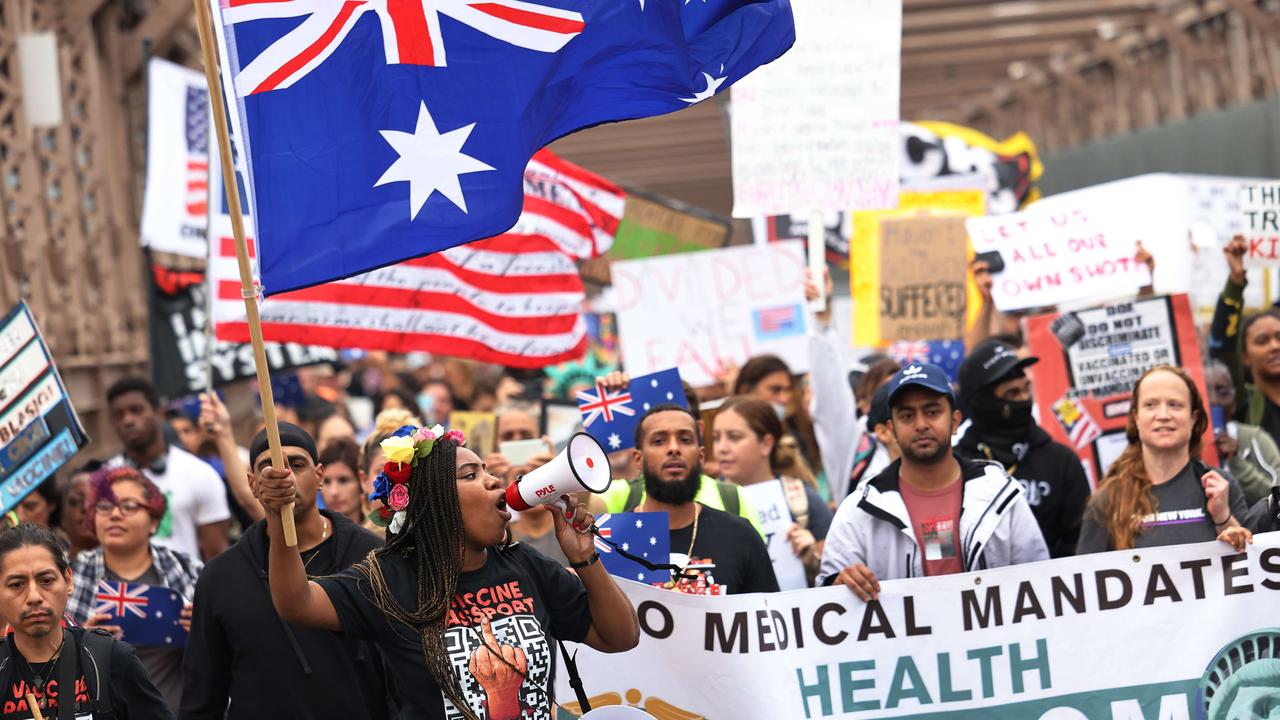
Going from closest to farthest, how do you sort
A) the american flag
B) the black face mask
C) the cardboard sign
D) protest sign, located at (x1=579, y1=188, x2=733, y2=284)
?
the black face mask
the cardboard sign
the american flag
protest sign, located at (x1=579, y1=188, x2=733, y2=284)

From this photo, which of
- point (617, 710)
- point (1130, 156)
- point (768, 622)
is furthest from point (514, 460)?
point (1130, 156)

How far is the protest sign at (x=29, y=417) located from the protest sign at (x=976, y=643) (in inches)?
97.9

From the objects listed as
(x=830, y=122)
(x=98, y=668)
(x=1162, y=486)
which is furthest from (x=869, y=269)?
(x=98, y=668)

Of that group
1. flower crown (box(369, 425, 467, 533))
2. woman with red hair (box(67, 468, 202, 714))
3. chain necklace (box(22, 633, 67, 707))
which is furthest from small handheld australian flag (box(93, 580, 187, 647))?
flower crown (box(369, 425, 467, 533))

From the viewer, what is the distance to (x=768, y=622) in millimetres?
5488

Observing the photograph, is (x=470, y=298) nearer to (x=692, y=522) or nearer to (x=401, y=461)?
(x=692, y=522)

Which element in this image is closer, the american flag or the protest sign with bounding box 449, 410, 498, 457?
the protest sign with bounding box 449, 410, 498, 457

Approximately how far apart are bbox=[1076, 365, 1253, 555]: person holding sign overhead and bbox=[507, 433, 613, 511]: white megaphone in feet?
A: 7.71

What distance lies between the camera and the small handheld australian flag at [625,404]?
703 centimetres

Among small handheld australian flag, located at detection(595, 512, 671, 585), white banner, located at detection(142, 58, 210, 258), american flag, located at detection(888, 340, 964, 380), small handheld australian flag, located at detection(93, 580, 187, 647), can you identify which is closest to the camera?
small handheld australian flag, located at detection(595, 512, 671, 585)

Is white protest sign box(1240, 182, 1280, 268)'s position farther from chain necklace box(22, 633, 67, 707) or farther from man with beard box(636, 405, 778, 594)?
chain necklace box(22, 633, 67, 707)

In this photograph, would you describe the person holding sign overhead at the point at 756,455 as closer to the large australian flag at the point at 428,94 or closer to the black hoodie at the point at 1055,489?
the black hoodie at the point at 1055,489

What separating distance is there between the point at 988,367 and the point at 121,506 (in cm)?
334

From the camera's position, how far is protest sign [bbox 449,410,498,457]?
9.29 meters
